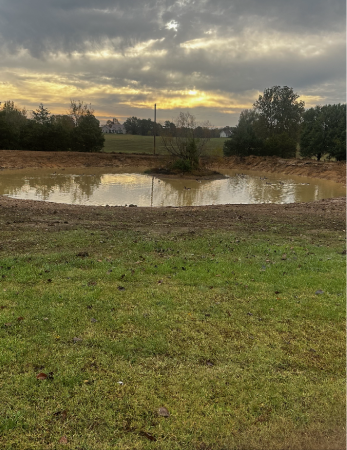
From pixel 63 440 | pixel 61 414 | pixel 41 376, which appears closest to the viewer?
pixel 63 440

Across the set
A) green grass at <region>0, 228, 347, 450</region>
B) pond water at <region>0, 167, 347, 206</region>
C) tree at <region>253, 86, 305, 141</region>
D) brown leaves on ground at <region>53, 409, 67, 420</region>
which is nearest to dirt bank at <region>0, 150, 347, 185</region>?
pond water at <region>0, 167, 347, 206</region>

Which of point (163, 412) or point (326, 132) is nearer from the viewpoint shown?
point (163, 412)

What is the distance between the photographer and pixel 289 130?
6600 centimetres

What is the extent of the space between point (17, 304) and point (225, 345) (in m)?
3.28

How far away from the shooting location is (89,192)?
26.3m

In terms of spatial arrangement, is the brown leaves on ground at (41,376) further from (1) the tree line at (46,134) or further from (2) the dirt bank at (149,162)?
(1) the tree line at (46,134)

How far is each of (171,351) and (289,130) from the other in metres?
70.8

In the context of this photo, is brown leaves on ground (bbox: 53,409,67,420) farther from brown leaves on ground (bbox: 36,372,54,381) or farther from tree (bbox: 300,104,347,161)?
tree (bbox: 300,104,347,161)

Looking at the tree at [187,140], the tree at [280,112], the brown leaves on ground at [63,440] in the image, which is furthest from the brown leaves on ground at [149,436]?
the tree at [280,112]

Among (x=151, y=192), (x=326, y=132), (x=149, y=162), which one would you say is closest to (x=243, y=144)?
(x=326, y=132)

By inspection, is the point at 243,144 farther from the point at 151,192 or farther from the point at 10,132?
the point at 10,132

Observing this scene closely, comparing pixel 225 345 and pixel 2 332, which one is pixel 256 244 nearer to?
pixel 225 345

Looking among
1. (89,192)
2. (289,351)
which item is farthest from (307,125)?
(289,351)

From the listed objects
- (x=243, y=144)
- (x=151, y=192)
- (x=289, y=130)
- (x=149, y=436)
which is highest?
(x=289, y=130)
